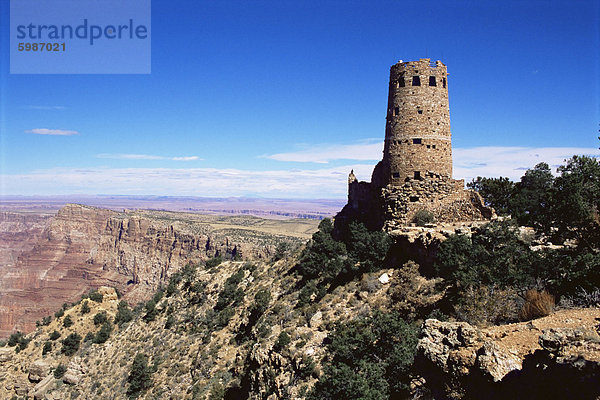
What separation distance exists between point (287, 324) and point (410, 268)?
7.90 meters

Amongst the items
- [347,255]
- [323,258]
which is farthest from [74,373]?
[347,255]

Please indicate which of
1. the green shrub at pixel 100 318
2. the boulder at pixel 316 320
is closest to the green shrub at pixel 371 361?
the boulder at pixel 316 320

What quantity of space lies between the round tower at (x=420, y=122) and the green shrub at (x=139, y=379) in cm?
2286

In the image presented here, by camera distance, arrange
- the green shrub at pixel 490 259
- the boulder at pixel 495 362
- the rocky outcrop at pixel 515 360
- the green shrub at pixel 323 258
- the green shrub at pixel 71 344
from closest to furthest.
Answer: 1. the rocky outcrop at pixel 515 360
2. the boulder at pixel 495 362
3. the green shrub at pixel 490 259
4. the green shrub at pixel 323 258
5. the green shrub at pixel 71 344

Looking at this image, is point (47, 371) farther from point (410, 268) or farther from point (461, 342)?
point (461, 342)

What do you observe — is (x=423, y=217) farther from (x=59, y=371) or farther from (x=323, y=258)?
(x=59, y=371)

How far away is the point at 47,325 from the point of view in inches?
1866

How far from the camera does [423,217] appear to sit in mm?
22875

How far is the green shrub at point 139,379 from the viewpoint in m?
28.5

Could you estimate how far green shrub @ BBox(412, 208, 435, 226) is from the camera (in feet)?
74.7

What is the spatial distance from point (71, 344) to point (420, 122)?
4215 centimetres

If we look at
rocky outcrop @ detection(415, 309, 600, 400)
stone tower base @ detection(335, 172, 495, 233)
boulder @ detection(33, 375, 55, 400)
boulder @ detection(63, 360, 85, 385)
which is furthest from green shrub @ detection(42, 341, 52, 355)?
rocky outcrop @ detection(415, 309, 600, 400)

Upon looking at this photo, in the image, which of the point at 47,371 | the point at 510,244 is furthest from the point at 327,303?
the point at 47,371

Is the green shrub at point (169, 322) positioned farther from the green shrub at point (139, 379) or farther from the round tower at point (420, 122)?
the round tower at point (420, 122)
